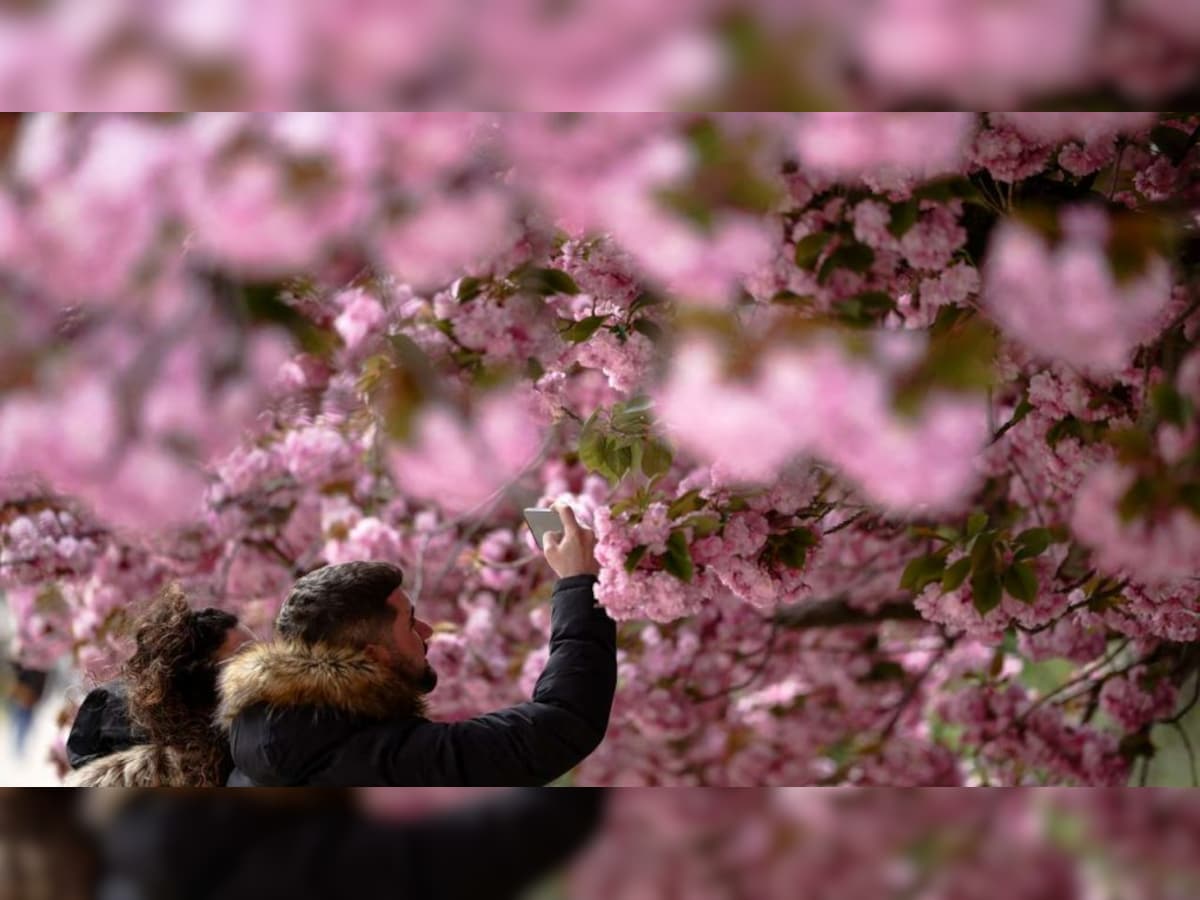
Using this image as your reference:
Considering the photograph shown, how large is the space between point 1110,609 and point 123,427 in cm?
161

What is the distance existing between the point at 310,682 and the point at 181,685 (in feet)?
0.73

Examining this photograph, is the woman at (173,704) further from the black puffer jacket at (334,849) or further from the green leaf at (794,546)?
the green leaf at (794,546)

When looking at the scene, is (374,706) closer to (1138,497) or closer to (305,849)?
(305,849)

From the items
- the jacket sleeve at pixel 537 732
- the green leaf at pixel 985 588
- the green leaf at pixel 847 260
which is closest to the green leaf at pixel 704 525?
the jacket sleeve at pixel 537 732

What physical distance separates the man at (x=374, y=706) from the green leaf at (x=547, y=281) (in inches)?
15.8

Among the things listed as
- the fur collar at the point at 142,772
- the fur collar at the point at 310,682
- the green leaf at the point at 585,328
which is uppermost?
the green leaf at the point at 585,328

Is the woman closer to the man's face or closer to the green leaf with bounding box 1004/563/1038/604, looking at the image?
the man's face

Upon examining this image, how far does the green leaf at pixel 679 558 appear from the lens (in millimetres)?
1760

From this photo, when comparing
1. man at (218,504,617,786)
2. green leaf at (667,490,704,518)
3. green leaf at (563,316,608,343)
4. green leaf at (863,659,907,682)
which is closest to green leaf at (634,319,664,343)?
green leaf at (563,316,608,343)

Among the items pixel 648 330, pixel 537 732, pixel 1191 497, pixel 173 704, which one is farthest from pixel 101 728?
pixel 1191 497

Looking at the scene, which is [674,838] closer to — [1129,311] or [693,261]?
[693,261]

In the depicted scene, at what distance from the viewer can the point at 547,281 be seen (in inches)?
64.1

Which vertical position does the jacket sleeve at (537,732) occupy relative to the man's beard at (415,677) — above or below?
below

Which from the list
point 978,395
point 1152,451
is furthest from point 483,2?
point 1152,451
